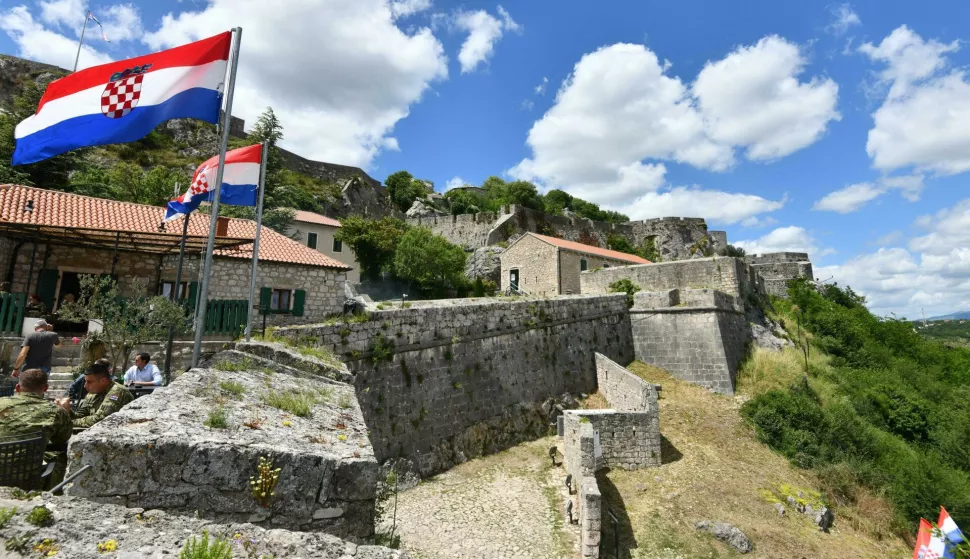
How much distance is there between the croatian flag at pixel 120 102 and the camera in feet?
20.1

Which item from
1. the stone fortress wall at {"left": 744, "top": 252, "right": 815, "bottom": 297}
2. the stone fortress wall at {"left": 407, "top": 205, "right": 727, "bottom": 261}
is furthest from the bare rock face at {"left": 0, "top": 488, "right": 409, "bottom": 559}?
the stone fortress wall at {"left": 744, "top": 252, "right": 815, "bottom": 297}

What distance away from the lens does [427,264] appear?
28.9 metres

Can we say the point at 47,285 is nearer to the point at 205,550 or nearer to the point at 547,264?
the point at 205,550

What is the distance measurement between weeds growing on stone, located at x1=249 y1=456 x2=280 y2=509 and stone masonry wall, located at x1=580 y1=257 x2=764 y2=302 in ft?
61.9

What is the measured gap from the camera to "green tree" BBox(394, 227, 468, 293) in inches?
1137

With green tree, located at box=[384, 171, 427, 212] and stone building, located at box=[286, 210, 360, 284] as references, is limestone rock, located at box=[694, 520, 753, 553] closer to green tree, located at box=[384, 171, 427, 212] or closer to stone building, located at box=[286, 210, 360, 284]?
stone building, located at box=[286, 210, 360, 284]

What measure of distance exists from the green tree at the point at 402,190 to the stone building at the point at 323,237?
20179mm

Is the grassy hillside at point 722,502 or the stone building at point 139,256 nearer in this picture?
the grassy hillside at point 722,502

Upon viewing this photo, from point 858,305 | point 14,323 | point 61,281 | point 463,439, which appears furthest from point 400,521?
point 858,305

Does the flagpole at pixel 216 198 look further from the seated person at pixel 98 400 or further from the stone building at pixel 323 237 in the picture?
the stone building at pixel 323 237

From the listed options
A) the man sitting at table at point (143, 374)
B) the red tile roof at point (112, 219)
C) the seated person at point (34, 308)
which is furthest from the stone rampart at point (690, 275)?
the seated person at point (34, 308)

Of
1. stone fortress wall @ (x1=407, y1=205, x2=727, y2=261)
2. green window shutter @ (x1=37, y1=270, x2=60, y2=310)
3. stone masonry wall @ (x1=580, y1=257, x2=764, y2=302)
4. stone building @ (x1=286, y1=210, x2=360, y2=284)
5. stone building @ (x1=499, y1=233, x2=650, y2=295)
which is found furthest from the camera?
stone fortress wall @ (x1=407, y1=205, x2=727, y2=261)

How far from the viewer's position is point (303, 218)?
29.5 metres

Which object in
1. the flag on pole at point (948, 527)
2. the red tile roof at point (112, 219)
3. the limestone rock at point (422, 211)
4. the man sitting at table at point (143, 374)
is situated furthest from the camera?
the limestone rock at point (422, 211)
